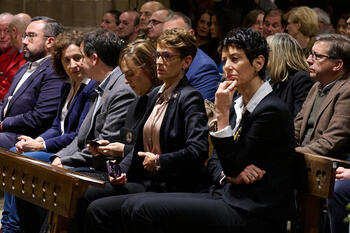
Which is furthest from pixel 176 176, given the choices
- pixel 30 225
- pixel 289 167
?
pixel 30 225

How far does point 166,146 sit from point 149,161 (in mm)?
156

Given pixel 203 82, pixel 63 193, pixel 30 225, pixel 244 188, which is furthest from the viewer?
pixel 203 82

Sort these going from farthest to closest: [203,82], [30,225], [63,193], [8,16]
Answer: [8,16] < [203,82] < [30,225] < [63,193]

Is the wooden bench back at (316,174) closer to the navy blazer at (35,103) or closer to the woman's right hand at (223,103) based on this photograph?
the woman's right hand at (223,103)

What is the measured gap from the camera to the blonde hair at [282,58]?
5.63 m

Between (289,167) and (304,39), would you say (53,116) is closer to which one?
(304,39)

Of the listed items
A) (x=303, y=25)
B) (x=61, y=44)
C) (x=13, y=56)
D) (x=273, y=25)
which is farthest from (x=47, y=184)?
(x=273, y=25)

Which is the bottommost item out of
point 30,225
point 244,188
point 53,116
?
point 30,225

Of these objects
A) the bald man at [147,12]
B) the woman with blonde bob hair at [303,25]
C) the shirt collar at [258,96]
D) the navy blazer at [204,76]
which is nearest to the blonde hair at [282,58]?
the navy blazer at [204,76]

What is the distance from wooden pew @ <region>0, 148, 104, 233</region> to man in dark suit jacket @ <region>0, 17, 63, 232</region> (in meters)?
1.75

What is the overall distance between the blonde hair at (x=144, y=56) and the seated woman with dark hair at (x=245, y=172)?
0.91m

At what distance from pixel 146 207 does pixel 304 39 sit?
3632 millimetres

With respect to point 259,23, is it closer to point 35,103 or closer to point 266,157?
point 35,103

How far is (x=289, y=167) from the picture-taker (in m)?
3.69
